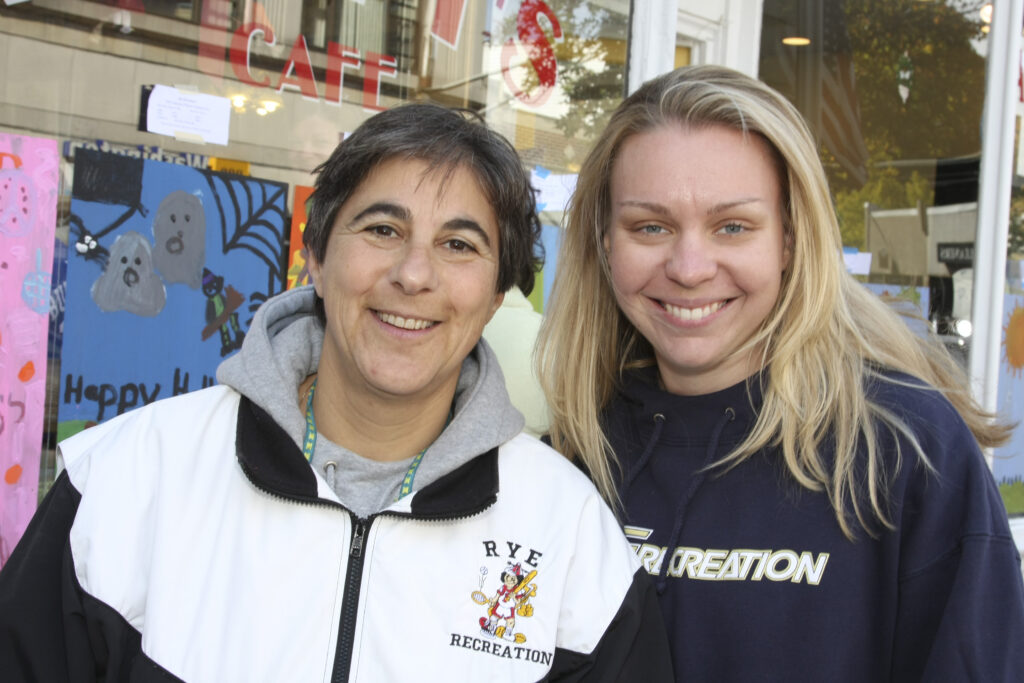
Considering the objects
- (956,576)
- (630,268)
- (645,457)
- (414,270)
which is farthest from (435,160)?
(956,576)

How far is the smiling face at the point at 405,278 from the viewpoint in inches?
76.7

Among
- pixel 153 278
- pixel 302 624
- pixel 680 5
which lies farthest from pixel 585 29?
pixel 302 624

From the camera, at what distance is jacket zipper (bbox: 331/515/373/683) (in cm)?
172

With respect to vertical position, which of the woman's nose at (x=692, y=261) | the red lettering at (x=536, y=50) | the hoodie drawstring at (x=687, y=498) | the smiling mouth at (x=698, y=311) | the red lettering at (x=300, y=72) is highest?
the red lettering at (x=536, y=50)

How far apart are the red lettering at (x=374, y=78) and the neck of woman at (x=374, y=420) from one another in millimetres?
1716

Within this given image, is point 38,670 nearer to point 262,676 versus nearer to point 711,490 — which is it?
point 262,676

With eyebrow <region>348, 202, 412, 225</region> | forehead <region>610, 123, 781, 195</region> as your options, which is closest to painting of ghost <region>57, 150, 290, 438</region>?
eyebrow <region>348, 202, 412, 225</region>

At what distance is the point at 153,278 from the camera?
9.86 ft

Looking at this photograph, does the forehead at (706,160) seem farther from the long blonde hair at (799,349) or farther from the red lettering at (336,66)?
the red lettering at (336,66)

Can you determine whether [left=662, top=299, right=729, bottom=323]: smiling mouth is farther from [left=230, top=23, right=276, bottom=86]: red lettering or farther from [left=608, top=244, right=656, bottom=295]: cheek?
[left=230, top=23, right=276, bottom=86]: red lettering

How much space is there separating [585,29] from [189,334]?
2.22 metres

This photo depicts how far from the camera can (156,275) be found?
301 cm

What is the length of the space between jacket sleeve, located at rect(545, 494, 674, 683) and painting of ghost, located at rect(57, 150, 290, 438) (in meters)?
1.72

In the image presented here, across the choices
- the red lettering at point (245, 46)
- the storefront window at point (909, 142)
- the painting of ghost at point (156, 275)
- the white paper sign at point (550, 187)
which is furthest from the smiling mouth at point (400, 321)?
the storefront window at point (909, 142)
